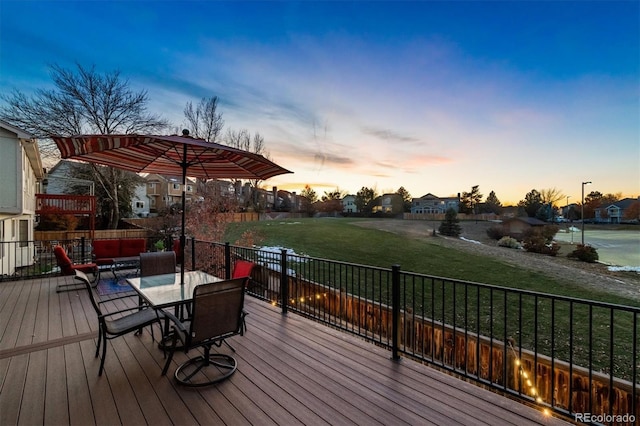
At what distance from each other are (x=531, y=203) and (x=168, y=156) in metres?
50.9

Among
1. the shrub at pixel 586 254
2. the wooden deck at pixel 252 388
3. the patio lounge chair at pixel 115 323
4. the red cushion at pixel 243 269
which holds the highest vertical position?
the red cushion at pixel 243 269

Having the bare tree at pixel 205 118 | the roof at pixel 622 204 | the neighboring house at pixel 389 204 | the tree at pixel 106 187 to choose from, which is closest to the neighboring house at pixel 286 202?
the neighboring house at pixel 389 204

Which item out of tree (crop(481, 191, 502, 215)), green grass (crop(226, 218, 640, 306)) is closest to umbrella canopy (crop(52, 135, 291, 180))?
green grass (crop(226, 218, 640, 306))

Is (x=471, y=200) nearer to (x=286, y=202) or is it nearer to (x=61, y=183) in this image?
(x=286, y=202)

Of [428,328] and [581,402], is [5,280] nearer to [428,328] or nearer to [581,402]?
[428,328]

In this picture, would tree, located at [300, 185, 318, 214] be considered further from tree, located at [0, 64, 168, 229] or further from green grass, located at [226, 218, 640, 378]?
tree, located at [0, 64, 168, 229]

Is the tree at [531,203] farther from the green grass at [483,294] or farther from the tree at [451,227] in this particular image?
the green grass at [483,294]

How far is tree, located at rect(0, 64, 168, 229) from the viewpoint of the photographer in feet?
44.9

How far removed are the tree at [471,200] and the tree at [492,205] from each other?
1.40 m

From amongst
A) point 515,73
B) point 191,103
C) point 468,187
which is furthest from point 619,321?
point 468,187

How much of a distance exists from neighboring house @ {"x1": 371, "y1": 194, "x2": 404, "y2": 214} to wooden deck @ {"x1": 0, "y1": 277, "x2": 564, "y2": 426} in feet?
154

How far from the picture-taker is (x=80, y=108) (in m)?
15.0

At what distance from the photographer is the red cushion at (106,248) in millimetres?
7352

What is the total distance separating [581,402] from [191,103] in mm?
20285
